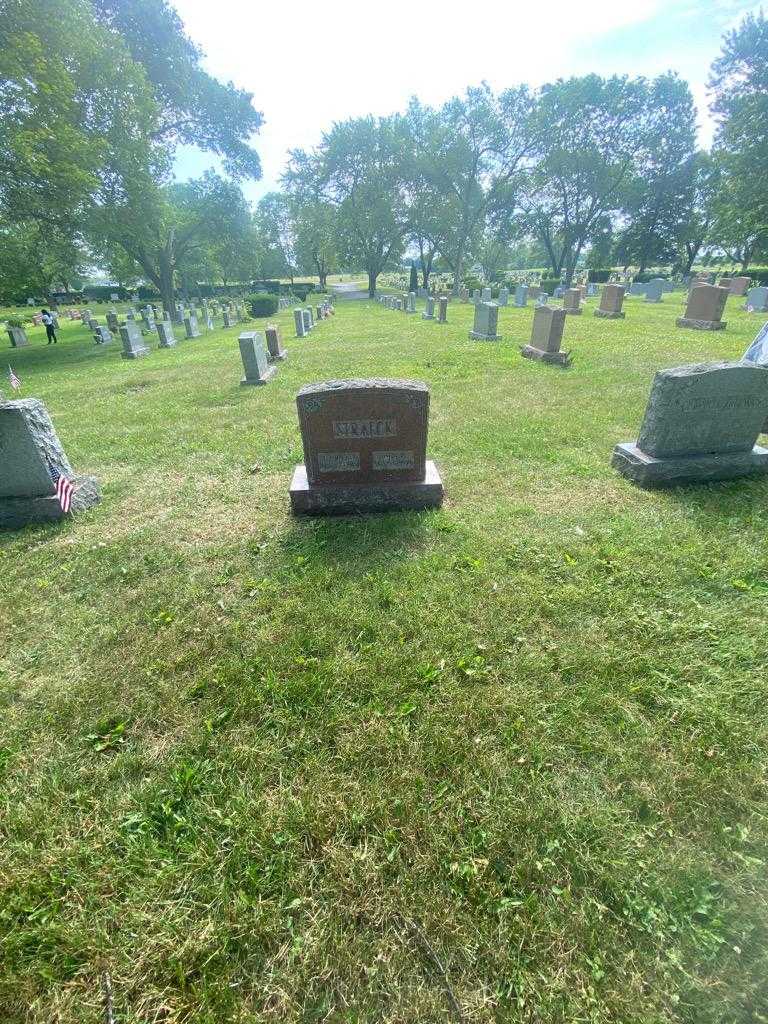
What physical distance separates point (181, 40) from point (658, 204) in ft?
141

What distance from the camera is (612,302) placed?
18109 mm

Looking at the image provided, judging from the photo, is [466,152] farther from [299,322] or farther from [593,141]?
[299,322]

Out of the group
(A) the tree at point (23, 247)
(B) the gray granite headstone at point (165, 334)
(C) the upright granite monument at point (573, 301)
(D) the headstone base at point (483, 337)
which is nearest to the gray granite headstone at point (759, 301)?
(C) the upright granite monument at point (573, 301)

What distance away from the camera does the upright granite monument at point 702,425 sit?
14.1ft

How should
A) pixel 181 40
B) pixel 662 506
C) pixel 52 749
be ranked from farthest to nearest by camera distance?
pixel 181 40
pixel 662 506
pixel 52 749

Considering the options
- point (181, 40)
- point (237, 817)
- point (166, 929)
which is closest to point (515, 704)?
point (237, 817)

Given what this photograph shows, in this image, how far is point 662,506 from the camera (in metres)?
4.19

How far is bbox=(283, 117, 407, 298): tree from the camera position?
119ft

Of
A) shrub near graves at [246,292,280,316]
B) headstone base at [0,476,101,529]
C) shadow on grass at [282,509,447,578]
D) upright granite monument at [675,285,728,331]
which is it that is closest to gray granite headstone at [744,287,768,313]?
upright granite monument at [675,285,728,331]

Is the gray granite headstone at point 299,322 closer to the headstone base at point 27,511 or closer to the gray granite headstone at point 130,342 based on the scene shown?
the gray granite headstone at point 130,342

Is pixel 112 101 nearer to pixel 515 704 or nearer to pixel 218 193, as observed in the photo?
pixel 218 193

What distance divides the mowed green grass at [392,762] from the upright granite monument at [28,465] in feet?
0.83

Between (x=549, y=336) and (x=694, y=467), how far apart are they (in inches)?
265

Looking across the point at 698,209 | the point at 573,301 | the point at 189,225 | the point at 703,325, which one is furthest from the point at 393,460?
the point at 698,209
